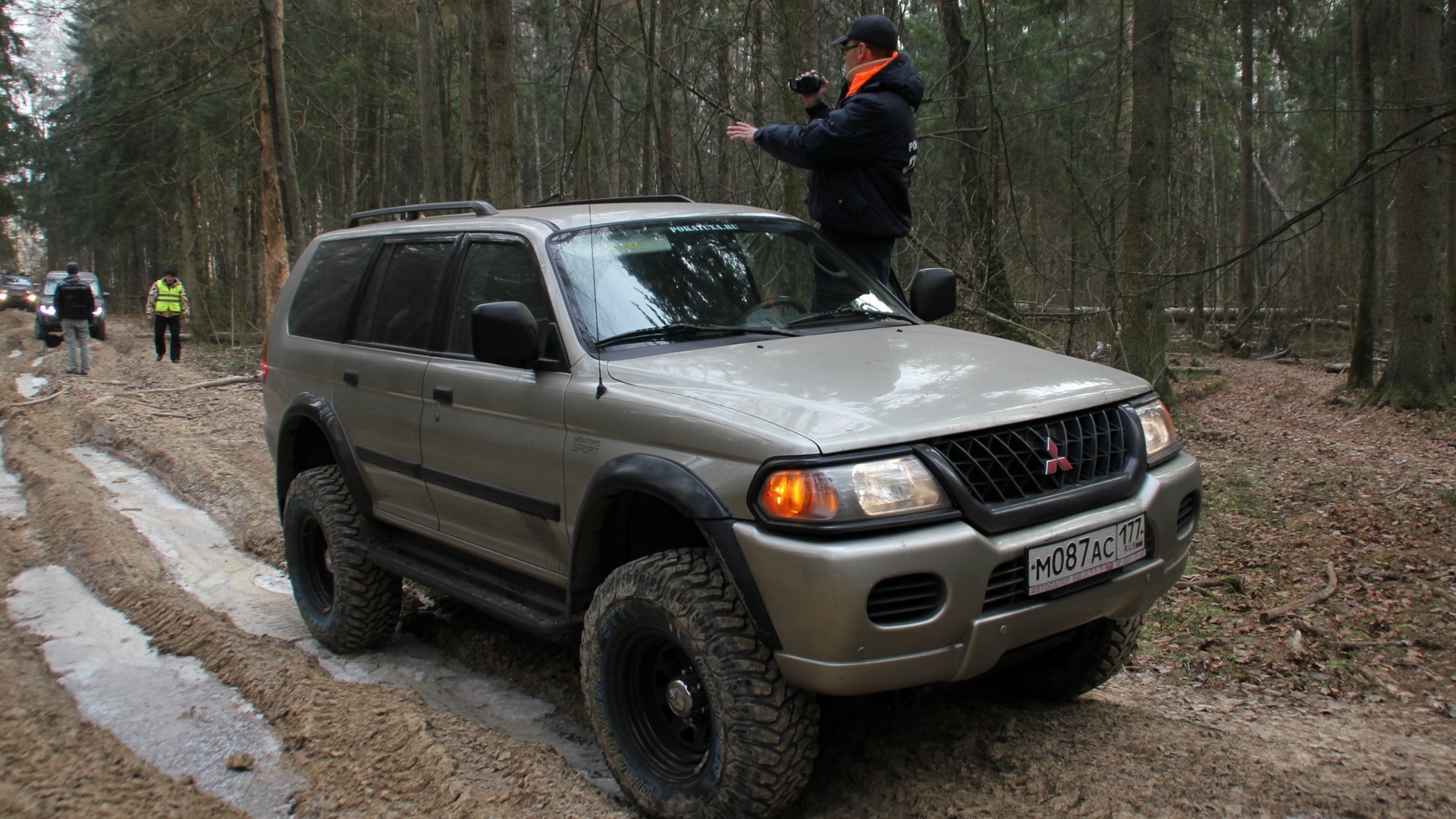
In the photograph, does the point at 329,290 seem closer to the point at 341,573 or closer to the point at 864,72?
the point at 341,573

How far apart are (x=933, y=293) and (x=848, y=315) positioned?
1.58ft

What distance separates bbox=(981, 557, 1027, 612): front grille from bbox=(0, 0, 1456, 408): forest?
4520 millimetres

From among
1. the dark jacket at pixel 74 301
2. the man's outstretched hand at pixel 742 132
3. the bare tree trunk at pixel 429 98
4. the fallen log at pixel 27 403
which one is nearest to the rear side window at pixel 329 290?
the man's outstretched hand at pixel 742 132

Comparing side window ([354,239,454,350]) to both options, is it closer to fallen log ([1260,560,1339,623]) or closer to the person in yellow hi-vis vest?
fallen log ([1260,560,1339,623])

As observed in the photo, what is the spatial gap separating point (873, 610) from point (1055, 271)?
9.04m

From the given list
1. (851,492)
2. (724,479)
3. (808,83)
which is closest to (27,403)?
(808,83)

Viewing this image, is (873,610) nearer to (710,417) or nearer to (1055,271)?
(710,417)

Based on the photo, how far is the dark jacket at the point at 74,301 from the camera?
754 inches

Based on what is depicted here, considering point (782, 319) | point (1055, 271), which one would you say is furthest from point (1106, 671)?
point (1055, 271)

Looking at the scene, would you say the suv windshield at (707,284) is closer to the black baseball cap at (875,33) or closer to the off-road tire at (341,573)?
the black baseball cap at (875,33)

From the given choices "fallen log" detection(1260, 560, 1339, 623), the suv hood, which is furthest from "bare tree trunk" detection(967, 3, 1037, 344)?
the suv hood

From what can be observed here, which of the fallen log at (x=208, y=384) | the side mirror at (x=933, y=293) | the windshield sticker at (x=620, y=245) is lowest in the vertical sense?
the fallen log at (x=208, y=384)

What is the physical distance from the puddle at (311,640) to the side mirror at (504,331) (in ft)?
5.16

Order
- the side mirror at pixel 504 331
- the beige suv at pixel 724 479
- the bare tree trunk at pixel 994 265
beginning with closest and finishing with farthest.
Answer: the beige suv at pixel 724 479 → the side mirror at pixel 504 331 → the bare tree trunk at pixel 994 265
